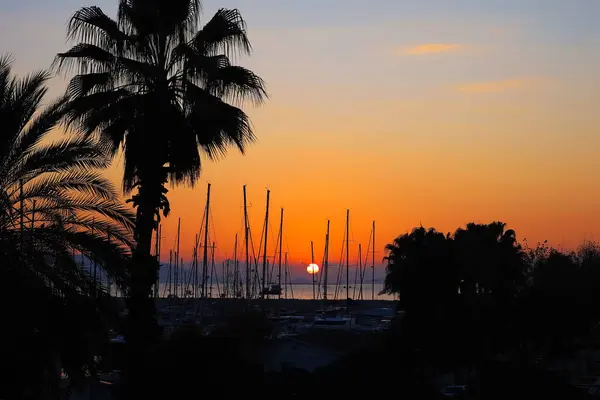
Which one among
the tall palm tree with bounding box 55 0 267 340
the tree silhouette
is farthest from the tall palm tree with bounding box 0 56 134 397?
the tree silhouette

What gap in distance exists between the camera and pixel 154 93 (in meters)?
25.5

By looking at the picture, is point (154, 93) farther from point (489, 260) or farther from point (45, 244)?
point (489, 260)

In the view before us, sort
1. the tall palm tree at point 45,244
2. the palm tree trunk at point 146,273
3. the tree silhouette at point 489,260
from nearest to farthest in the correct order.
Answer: the tall palm tree at point 45,244 → the palm tree trunk at point 146,273 → the tree silhouette at point 489,260

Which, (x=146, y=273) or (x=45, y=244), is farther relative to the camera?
(x=146, y=273)

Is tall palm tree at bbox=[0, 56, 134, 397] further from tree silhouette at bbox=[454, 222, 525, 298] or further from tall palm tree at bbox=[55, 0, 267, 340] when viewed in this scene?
tree silhouette at bbox=[454, 222, 525, 298]

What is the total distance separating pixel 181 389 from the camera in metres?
27.8

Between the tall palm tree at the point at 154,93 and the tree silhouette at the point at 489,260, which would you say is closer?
the tall palm tree at the point at 154,93

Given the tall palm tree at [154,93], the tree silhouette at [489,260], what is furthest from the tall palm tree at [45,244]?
the tree silhouette at [489,260]

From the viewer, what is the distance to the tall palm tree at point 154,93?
25.3m

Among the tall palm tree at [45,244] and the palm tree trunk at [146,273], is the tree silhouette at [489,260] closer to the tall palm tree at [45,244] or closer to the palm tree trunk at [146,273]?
the palm tree trunk at [146,273]

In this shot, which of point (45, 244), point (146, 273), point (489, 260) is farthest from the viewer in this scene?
point (489, 260)

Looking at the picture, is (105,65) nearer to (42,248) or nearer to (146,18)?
(146,18)

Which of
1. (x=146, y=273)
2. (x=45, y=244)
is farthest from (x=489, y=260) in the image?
(x=45, y=244)

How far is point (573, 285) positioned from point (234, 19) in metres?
30.2
